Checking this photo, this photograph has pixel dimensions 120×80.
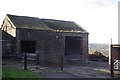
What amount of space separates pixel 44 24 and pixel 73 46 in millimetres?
5200

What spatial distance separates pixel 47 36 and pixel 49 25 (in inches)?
124

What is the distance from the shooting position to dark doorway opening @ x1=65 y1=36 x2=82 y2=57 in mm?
31622

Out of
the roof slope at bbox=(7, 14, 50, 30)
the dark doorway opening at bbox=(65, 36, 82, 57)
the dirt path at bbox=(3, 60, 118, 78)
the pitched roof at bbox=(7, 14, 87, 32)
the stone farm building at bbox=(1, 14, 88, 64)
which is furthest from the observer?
the dark doorway opening at bbox=(65, 36, 82, 57)

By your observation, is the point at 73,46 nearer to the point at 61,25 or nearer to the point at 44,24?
the point at 61,25

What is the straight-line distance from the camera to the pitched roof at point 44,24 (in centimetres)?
2722

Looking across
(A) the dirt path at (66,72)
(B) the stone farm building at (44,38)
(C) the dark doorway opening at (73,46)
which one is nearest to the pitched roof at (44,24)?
A: (B) the stone farm building at (44,38)

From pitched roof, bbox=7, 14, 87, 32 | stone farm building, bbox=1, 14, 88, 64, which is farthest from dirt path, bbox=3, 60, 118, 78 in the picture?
pitched roof, bbox=7, 14, 87, 32

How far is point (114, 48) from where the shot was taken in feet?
70.9

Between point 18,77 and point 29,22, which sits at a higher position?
point 29,22

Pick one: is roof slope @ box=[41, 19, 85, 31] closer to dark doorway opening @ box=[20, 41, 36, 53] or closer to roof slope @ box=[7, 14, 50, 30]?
roof slope @ box=[7, 14, 50, 30]

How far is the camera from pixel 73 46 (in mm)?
31984

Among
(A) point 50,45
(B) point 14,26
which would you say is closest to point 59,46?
(A) point 50,45

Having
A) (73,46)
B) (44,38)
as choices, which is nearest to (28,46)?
(44,38)

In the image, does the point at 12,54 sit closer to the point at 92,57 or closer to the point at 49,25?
the point at 49,25
